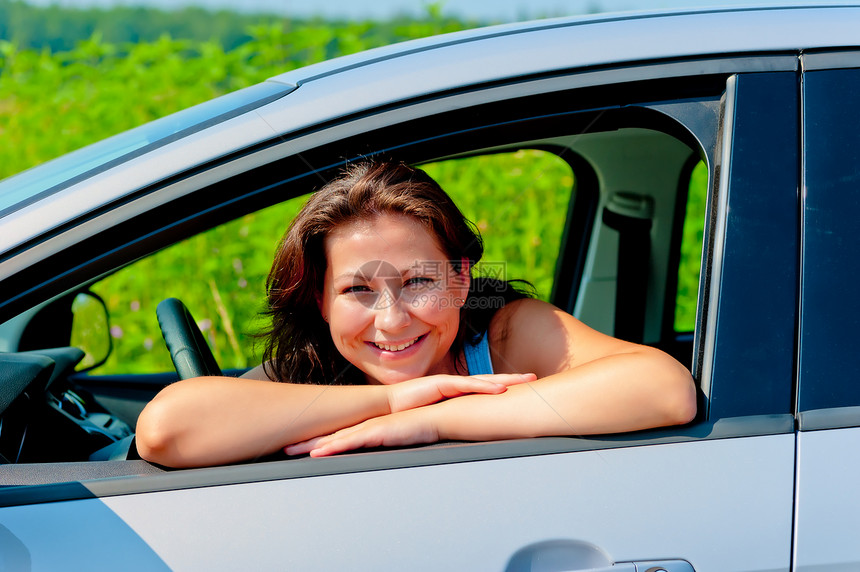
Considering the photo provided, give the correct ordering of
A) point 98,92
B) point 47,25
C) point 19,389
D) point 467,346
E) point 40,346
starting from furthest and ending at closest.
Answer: point 47,25, point 98,92, point 40,346, point 467,346, point 19,389

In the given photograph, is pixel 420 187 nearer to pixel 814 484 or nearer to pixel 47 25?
pixel 814 484

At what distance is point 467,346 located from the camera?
1.94 metres

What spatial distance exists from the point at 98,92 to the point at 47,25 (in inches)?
65.5

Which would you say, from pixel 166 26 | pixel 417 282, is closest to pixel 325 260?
pixel 417 282

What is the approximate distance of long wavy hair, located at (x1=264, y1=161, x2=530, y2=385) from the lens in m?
1.69

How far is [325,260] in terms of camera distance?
178cm

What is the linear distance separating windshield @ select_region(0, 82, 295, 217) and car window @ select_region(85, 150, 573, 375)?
270 centimetres

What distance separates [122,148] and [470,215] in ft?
10.9

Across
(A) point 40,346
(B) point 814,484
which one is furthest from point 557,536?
(A) point 40,346

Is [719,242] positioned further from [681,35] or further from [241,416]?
[241,416]

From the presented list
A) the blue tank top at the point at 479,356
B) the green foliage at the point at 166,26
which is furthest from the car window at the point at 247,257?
the blue tank top at the point at 479,356

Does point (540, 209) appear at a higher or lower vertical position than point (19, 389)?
higher

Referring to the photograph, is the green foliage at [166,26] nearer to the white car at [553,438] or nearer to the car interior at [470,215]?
the car interior at [470,215]

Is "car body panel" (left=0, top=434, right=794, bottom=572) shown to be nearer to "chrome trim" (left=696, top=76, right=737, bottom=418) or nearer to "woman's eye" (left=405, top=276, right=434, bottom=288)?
"chrome trim" (left=696, top=76, right=737, bottom=418)
